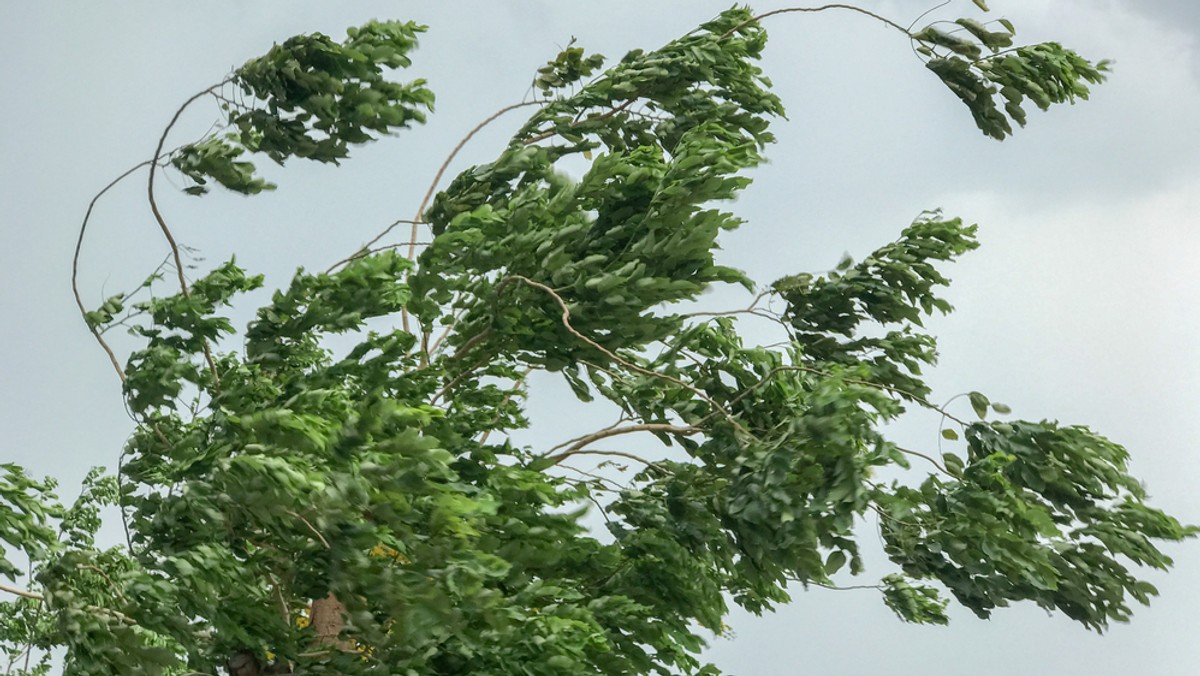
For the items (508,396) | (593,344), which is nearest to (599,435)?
(508,396)

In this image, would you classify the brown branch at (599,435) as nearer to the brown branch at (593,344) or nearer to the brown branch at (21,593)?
the brown branch at (593,344)

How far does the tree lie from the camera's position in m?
6.82

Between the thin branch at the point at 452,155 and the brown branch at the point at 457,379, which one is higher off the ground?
the thin branch at the point at 452,155

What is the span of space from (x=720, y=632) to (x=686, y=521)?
85 centimetres

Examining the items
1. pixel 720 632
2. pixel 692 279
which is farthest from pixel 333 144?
pixel 720 632

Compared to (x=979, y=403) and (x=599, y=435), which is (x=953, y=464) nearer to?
(x=979, y=403)

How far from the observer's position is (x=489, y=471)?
8328 millimetres

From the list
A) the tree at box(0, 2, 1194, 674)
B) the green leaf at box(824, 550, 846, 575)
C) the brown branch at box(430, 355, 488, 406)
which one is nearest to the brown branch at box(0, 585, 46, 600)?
the tree at box(0, 2, 1194, 674)

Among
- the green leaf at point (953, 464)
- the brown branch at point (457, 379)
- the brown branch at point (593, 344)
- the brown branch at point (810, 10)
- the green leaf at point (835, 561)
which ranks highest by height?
the brown branch at point (810, 10)

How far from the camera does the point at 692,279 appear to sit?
27.4 ft

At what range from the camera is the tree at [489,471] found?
22.4 ft

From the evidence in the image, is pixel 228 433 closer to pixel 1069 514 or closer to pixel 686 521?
pixel 686 521

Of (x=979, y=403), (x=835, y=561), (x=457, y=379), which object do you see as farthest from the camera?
(x=457, y=379)

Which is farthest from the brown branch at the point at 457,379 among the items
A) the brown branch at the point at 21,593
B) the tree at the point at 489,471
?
the brown branch at the point at 21,593
